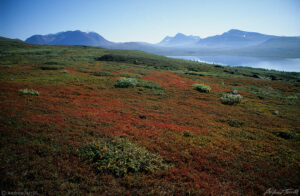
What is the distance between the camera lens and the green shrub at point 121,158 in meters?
6.83

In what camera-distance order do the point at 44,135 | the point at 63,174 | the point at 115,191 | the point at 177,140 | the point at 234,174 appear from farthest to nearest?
the point at 177,140 < the point at 44,135 < the point at 234,174 < the point at 63,174 < the point at 115,191

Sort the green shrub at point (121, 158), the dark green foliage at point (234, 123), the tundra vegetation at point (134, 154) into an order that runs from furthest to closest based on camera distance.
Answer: the dark green foliage at point (234, 123) < the green shrub at point (121, 158) < the tundra vegetation at point (134, 154)

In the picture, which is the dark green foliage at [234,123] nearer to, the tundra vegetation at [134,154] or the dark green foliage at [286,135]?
the tundra vegetation at [134,154]

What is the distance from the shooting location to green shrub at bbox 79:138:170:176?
683 cm

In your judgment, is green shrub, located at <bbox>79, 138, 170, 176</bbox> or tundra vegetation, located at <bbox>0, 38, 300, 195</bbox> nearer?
tundra vegetation, located at <bbox>0, 38, 300, 195</bbox>

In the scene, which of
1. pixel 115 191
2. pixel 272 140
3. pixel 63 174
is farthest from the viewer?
pixel 272 140

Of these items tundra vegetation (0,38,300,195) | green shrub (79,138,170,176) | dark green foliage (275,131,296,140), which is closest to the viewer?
tundra vegetation (0,38,300,195)

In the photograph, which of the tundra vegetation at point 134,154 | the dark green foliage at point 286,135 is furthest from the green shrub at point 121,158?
the dark green foliage at point 286,135

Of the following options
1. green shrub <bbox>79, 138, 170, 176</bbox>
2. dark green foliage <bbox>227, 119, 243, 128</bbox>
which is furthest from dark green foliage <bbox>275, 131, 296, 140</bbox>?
green shrub <bbox>79, 138, 170, 176</bbox>

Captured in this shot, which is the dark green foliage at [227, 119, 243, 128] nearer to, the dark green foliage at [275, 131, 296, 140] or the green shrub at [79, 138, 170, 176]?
the dark green foliage at [275, 131, 296, 140]

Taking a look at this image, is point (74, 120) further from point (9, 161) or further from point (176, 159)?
point (176, 159)

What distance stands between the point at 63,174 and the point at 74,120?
6014 mm

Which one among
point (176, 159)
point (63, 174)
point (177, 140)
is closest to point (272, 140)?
point (177, 140)

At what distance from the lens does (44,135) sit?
8.78 m
